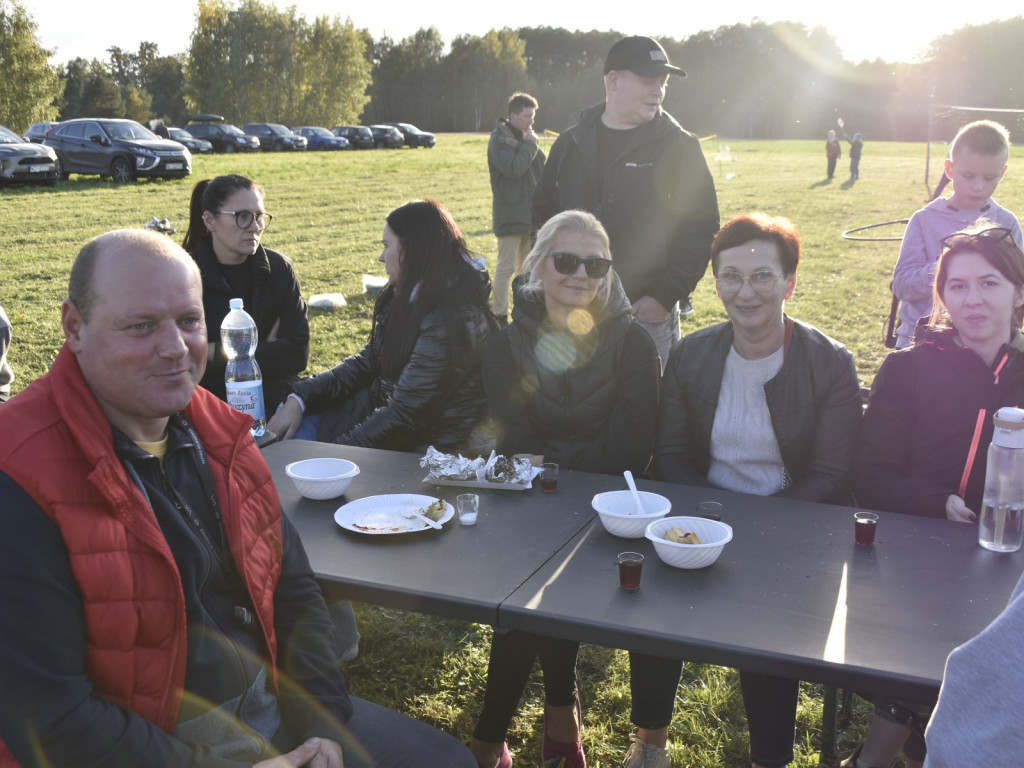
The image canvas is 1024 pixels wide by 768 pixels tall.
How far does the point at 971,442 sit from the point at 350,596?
1963 mm

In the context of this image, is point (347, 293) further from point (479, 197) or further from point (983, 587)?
point (479, 197)

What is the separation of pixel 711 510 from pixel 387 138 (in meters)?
→ 41.3

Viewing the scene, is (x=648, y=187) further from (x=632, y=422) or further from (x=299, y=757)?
(x=299, y=757)

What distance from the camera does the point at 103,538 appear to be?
1554 millimetres

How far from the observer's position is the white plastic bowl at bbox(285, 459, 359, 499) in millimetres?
2598

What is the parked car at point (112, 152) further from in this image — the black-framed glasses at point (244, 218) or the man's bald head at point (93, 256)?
the man's bald head at point (93, 256)

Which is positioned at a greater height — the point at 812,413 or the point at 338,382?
the point at 812,413

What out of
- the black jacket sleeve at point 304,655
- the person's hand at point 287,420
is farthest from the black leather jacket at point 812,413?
the person's hand at point 287,420

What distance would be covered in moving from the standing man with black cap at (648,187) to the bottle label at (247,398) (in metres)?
1.92

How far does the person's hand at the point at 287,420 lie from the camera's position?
393 centimetres

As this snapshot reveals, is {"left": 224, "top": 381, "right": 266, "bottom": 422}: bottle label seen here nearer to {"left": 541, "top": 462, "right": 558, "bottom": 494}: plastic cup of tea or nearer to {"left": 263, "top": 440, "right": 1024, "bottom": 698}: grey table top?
{"left": 263, "top": 440, "right": 1024, "bottom": 698}: grey table top

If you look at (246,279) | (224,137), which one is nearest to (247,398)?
(246,279)

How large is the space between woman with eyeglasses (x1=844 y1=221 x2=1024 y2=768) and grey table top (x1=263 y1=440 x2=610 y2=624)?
0.88m

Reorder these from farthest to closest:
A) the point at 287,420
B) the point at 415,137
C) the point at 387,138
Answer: the point at 415,137
the point at 387,138
the point at 287,420
